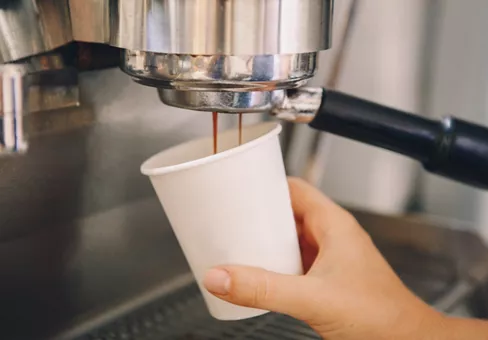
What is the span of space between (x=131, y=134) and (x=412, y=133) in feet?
0.77

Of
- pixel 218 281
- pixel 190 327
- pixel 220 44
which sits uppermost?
pixel 220 44

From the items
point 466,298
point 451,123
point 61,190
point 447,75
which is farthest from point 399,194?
point 61,190

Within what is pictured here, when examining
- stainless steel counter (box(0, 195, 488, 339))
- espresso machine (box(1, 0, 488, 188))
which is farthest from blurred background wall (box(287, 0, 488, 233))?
espresso machine (box(1, 0, 488, 188))

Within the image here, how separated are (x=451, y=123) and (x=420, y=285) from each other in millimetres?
210

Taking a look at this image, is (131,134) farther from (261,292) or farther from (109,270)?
(261,292)

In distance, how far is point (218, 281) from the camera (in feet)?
1.31

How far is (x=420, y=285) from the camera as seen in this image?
64cm

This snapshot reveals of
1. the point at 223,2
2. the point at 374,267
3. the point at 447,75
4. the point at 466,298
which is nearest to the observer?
the point at 223,2

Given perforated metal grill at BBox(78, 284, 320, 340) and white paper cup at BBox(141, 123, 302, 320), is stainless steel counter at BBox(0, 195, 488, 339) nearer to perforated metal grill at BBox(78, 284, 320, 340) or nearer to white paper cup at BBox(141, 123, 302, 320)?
perforated metal grill at BBox(78, 284, 320, 340)

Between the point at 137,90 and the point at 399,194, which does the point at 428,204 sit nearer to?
the point at 399,194

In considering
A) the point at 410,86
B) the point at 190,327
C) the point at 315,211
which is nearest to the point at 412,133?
the point at 315,211

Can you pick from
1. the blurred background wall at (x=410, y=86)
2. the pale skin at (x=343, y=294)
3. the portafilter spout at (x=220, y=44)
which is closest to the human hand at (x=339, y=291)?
the pale skin at (x=343, y=294)

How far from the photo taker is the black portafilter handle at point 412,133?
476 millimetres

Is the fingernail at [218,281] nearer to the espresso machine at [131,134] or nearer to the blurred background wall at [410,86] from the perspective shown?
the espresso machine at [131,134]
